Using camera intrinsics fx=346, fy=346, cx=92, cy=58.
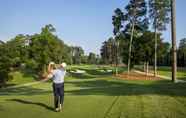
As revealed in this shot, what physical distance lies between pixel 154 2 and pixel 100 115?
4821 cm

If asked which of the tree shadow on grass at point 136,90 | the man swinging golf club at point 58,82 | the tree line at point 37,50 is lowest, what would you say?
the tree shadow on grass at point 136,90

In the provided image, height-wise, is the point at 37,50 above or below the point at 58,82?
above

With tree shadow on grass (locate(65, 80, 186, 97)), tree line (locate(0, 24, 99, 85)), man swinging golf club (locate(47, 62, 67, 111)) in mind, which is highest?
tree line (locate(0, 24, 99, 85))

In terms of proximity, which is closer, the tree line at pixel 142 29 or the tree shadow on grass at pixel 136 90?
the tree shadow on grass at pixel 136 90

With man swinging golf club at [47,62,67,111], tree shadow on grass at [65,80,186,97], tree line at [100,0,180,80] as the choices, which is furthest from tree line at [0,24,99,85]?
man swinging golf club at [47,62,67,111]

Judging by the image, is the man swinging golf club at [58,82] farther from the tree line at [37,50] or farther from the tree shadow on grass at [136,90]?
the tree line at [37,50]

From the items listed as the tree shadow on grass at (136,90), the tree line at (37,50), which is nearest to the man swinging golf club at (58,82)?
the tree shadow on grass at (136,90)

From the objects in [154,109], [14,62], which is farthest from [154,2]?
[154,109]

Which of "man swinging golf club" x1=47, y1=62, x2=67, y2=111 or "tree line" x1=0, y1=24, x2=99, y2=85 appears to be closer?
"man swinging golf club" x1=47, y1=62, x2=67, y2=111

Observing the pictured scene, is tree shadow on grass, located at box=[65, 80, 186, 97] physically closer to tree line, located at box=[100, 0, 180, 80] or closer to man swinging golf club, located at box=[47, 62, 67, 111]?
man swinging golf club, located at box=[47, 62, 67, 111]

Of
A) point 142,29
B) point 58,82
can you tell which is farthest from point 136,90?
point 142,29

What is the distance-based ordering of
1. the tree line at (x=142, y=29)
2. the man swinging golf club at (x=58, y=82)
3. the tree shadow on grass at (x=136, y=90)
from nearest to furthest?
the man swinging golf club at (x=58, y=82)
the tree shadow on grass at (x=136, y=90)
the tree line at (x=142, y=29)

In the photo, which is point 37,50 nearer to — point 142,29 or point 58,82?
point 142,29

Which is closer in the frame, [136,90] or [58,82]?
[58,82]
